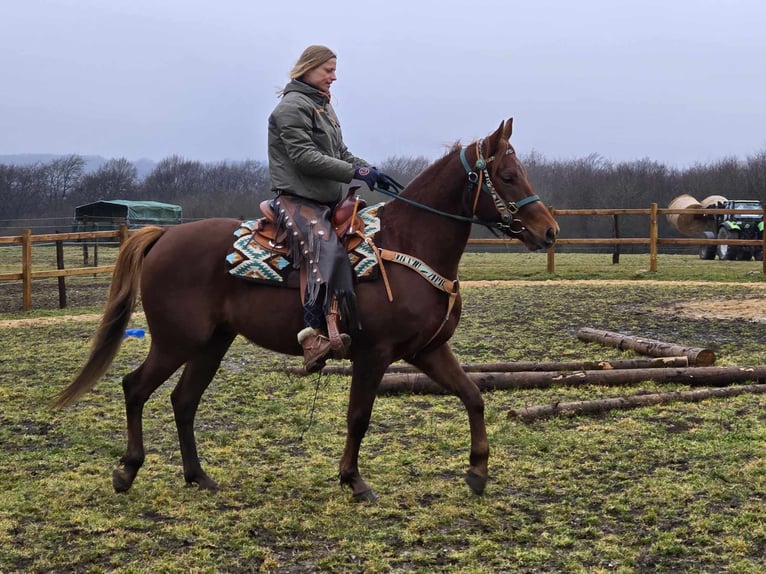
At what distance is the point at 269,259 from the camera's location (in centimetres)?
488

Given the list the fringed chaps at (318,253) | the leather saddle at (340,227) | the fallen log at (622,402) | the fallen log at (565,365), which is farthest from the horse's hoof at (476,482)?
the fallen log at (565,365)

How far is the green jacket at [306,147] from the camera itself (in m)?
4.74

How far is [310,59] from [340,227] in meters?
1.00

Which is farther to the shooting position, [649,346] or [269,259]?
[649,346]

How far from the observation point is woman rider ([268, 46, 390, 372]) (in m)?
4.65

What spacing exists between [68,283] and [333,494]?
57.0ft

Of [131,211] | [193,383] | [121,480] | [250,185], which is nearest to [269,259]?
[193,383]

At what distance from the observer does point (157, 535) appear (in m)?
4.17

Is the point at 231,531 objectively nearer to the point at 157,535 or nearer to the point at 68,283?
the point at 157,535

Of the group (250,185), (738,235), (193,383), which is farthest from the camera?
(250,185)

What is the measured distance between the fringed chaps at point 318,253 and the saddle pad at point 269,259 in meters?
0.07

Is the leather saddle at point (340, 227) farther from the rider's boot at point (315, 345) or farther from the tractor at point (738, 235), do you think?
the tractor at point (738, 235)

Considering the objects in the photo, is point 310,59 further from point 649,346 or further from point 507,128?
point 649,346

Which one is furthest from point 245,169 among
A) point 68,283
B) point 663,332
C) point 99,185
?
point 663,332
